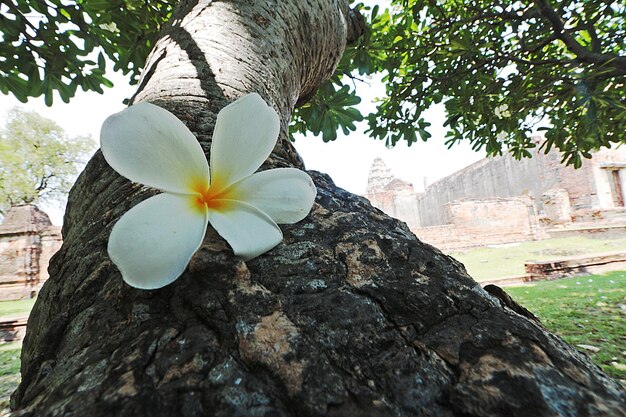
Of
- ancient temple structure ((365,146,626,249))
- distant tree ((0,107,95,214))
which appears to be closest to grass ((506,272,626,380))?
ancient temple structure ((365,146,626,249))

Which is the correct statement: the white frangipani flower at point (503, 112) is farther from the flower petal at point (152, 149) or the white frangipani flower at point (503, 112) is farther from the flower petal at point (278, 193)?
the flower petal at point (152, 149)

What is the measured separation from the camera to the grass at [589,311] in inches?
78.1

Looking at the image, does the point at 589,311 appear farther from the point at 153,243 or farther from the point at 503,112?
the point at 153,243

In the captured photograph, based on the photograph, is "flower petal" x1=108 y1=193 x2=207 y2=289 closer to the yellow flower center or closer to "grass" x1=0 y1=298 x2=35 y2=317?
the yellow flower center

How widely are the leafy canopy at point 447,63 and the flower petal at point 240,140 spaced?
2.19 meters

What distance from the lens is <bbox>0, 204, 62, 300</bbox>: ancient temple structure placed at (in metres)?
9.05

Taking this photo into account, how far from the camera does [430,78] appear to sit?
284cm

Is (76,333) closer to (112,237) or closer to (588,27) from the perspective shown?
(112,237)

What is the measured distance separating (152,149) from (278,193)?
168 mm

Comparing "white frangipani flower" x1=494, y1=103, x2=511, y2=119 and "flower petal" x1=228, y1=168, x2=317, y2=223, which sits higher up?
"white frangipani flower" x1=494, y1=103, x2=511, y2=119

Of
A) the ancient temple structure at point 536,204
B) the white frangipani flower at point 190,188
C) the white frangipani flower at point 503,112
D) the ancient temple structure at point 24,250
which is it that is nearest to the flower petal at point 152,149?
the white frangipani flower at point 190,188

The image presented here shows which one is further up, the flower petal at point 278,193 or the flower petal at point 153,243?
the flower petal at point 278,193

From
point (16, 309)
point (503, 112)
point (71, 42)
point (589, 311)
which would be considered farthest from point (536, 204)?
point (16, 309)

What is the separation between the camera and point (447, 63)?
2789 millimetres
